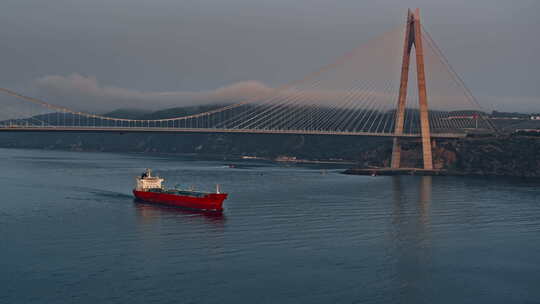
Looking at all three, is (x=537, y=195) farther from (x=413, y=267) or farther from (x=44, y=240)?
(x=44, y=240)

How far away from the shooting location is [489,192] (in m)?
62.9

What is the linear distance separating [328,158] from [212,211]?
10767cm

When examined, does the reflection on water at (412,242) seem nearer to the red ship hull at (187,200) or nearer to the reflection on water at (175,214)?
the reflection on water at (175,214)

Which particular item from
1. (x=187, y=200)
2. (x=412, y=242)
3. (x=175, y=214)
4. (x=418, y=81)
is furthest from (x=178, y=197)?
(x=418, y=81)

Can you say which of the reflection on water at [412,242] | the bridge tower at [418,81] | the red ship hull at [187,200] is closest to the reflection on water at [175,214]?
the red ship hull at [187,200]

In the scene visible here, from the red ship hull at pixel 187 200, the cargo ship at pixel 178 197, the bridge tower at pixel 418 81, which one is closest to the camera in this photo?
the red ship hull at pixel 187 200

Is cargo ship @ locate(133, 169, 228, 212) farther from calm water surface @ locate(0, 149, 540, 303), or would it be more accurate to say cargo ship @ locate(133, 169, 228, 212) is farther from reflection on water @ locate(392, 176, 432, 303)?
reflection on water @ locate(392, 176, 432, 303)

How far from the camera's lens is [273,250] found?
31.0 meters

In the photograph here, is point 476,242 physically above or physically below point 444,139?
below

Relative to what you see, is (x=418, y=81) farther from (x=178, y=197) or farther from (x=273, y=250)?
(x=273, y=250)

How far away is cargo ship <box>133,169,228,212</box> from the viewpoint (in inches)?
1813

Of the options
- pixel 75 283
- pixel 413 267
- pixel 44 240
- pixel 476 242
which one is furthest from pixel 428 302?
pixel 44 240

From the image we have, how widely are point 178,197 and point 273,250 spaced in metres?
20.1

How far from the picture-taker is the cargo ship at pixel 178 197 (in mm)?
46062
